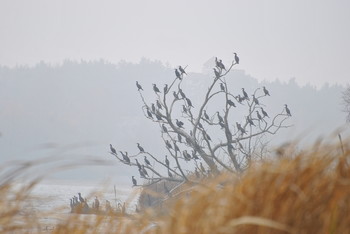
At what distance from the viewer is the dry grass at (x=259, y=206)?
75.3 inches

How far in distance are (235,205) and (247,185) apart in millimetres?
108

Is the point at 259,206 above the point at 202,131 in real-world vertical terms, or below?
below

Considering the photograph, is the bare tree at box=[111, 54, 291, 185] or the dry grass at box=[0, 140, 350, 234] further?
the bare tree at box=[111, 54, 291, 185]

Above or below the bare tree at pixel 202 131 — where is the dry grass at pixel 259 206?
below

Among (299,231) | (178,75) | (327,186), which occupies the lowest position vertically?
(299,231)

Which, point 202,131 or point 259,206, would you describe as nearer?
point 259,206

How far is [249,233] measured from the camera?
1920 mm

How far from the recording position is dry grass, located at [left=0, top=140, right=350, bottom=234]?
1.91 metres

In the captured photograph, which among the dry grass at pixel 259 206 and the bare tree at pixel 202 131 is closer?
the dry grass at pixel 259 206

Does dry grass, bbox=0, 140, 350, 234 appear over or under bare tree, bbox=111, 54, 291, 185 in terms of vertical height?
under

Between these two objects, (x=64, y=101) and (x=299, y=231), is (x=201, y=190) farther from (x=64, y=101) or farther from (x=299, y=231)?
(x=64, y=101)

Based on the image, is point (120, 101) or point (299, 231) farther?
point (120, 101)

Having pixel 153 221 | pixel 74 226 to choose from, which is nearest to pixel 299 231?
pixel 153 221

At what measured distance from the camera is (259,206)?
6.51 feet
